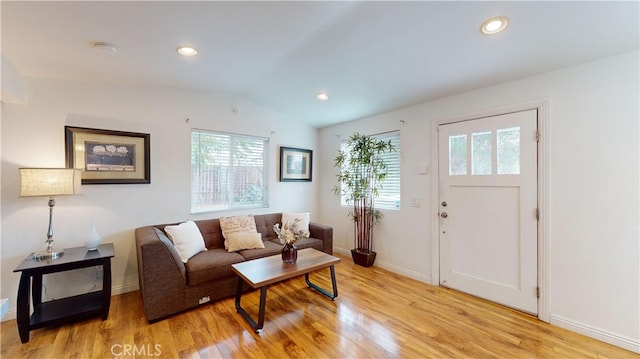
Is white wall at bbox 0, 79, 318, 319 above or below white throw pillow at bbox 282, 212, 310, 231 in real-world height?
above

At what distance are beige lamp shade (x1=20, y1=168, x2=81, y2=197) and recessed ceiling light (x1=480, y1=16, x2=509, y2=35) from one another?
3680 millimetres

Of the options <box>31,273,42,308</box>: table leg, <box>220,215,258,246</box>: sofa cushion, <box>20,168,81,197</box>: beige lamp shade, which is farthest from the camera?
<box>220,215,258,246</box>: sofa cushion

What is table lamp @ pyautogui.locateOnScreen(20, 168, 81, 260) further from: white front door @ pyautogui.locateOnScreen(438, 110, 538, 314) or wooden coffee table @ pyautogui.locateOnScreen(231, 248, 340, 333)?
white front door @ pyautogui.locateOnScreen(438, 110, 538, 314)

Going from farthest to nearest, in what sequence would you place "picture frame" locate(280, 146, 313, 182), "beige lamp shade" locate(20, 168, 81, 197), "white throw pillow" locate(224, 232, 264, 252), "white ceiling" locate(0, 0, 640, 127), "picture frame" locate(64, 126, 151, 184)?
"picture frame" locate(280, 146, 313, 182) < "white throw pillow" locate(224, 232, 264, 252) < "picture frame" locate(64, 126, 151, 184) < "beige lamp shade" locate(20, 168, 81, 197) < "white ceiling" locate(0, 0, 640, 127)

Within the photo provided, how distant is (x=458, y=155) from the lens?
9.61ft

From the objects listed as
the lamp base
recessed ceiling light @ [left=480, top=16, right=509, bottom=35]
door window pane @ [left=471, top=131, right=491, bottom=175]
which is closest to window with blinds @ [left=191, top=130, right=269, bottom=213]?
the lamp base

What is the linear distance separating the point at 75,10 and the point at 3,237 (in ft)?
7.30

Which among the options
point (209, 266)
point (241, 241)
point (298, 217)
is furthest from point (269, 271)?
point (298, 217)

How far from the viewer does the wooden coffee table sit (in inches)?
85.3

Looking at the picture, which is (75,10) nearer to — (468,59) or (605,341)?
(468,59)

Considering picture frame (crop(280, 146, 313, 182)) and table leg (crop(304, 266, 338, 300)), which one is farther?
picture frame (crop(280, 146, 313, 182))

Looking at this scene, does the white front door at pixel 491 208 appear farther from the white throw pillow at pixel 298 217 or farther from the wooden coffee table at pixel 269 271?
the white throw pillow at pixel 298 217

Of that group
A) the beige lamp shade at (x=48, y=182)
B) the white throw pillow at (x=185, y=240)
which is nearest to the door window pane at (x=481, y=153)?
the white throw pillow at (x=185, y=240)

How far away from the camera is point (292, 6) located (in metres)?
1.75
